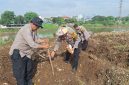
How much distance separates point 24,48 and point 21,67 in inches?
17.9

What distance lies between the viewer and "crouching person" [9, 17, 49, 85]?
26.5 feet

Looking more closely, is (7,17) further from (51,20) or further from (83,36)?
(83,36)

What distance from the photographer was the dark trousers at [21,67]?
8.36 metres

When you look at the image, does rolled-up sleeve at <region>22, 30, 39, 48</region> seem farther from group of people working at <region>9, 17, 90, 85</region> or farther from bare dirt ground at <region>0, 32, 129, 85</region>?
bare dirt ground at <region>0, 32, 129, 85</region>

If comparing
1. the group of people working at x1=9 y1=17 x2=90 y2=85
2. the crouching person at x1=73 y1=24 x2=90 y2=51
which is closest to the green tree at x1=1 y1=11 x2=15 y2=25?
the crouching person at x1=73 y1=24 x2=90 y2=51

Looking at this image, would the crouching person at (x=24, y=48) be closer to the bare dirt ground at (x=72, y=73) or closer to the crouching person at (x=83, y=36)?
the bare dirt ground at (x=72, y=73)

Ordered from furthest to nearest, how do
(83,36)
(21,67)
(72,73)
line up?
(83,36), (72,73), (21,67)

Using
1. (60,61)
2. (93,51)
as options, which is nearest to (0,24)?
(93,51)

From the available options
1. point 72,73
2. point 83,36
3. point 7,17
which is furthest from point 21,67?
point 7,17

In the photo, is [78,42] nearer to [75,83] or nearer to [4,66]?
[75,83]

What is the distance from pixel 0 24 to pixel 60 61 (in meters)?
18.5

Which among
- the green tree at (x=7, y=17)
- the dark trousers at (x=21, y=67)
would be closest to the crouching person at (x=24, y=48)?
the dark trousers at (x=21, y=67)

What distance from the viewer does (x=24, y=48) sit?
8.35 m

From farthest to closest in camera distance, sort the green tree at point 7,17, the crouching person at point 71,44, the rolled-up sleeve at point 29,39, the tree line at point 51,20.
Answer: the green tree at point 7,17, the tree line at point 51,20, the crouching person at point 71,44, the rolled-up sleeve at point 29,39
